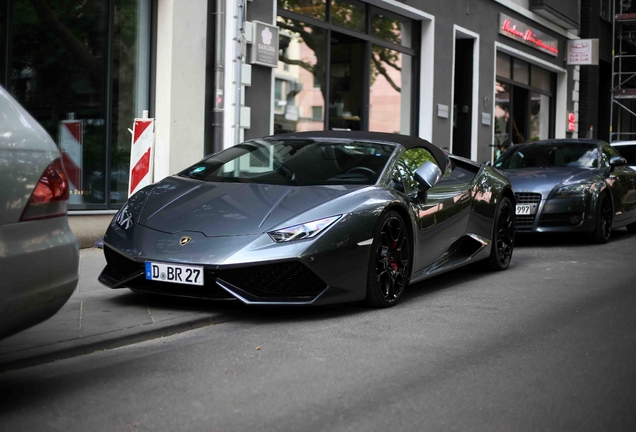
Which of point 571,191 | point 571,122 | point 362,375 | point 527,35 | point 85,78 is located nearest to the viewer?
point 362,375

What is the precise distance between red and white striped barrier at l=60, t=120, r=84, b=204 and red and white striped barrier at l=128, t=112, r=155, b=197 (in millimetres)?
1599

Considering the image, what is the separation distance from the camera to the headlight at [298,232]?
5738 millimetres

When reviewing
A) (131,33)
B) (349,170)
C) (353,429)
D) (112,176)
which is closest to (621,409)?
(353,429)

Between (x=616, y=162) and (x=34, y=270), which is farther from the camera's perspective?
(x=616, y=162)

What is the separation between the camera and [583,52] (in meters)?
25.8

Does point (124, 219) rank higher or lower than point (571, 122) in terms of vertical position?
lower

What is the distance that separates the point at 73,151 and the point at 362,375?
22.7 feet

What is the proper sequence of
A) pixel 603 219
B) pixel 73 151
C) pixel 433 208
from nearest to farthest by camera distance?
pixel 433 208 < pixel 73 151 < pixel 603 219

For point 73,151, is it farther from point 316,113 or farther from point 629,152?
point 629,152

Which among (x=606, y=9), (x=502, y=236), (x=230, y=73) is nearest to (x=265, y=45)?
(x=230, y=73)

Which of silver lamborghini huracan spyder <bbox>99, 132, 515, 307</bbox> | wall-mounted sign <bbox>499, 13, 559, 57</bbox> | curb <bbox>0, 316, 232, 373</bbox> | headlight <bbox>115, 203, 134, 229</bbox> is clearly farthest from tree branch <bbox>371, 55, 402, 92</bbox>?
curb <bbox>0, 316, 232, 373</bbox>

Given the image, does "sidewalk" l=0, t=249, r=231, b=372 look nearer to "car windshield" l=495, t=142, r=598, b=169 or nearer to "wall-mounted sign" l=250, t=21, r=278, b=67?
"wall-mounted sign" l=250, t=21, r=278, b=67

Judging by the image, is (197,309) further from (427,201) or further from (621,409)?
(621,409)

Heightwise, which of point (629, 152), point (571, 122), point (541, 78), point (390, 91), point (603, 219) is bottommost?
point (603, 219)
